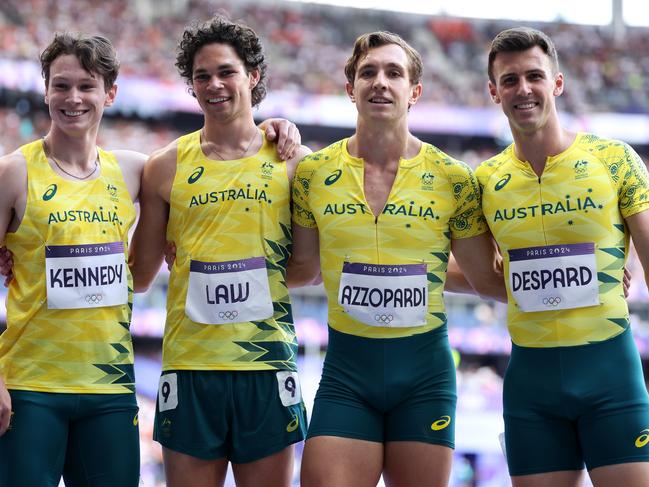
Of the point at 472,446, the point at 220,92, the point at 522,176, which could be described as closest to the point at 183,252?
the point at 220,92

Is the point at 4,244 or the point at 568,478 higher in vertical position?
the point at 4,244

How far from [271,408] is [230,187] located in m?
0.93

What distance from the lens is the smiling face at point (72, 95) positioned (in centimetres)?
378

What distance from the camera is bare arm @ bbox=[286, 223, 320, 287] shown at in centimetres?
389

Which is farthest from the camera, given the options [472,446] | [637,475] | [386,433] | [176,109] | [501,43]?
[176,109]

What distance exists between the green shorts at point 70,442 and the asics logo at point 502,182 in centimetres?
175

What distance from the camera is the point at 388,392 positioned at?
3.57 m

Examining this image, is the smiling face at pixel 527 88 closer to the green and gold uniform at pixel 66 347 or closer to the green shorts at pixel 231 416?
the green shorts at pixel 231 416

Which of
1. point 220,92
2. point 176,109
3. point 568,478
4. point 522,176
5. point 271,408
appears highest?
point 176,109

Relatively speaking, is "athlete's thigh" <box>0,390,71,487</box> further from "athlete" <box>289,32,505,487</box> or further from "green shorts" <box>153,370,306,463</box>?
"athlete" <box>289,32,505,487</box>

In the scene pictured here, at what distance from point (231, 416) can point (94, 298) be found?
2.37ft

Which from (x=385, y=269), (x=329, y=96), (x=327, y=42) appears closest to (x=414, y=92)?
(x=385, y=269)

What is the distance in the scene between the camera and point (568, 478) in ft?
11.5

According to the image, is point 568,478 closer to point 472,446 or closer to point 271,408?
point 271,408
